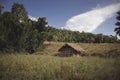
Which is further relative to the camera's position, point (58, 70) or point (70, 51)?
point (70, 51)

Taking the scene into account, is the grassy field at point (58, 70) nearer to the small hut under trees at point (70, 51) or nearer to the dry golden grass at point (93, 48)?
the dry golden grass at point (93, 48)

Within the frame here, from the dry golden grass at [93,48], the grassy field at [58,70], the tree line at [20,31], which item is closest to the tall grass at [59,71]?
the grassy field at [58,70]

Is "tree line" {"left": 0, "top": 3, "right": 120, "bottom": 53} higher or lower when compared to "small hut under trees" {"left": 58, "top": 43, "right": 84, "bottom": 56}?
higher

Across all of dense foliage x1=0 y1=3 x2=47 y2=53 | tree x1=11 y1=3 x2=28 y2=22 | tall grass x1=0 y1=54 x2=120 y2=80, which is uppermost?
tree x1=11 y1=3 x2=28 y2=22

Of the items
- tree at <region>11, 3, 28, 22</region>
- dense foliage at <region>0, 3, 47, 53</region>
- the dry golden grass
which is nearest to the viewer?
dense foliage at <region>0, 3, 47, 53</region>

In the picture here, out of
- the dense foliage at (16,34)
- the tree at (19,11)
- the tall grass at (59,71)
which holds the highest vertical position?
the tree at (19,11)

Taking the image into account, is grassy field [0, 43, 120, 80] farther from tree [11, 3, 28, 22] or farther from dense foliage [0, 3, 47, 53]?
tree [11, 3, 28, 22]

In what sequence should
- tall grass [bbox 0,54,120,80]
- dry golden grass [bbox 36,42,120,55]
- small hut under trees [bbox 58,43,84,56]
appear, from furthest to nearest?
1. small hut under trees [bbox 58,43,84,56]
2. dry golden grass [bbox 36,42,120,55]
3. tall grass [bbox 0,54,120,80]

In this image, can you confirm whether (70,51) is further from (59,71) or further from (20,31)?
(59,71)

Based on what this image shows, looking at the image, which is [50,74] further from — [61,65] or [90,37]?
[90,37]

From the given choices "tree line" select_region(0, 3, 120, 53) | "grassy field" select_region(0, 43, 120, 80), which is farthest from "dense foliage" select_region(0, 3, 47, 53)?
"grassy field" select_region(0, 43, 120, 80)

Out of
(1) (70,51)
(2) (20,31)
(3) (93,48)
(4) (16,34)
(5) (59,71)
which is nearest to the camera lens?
(5) (59,71)

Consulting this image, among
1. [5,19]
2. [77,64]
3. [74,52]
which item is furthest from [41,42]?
[77,64]

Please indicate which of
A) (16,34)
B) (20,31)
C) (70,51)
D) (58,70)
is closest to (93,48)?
(70,51)
